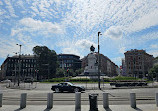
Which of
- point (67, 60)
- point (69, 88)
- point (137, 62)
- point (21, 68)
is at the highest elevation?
point (67, 60)

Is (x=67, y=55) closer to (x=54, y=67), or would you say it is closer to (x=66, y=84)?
(x=54, y=67)

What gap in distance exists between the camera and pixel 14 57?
97.2 metres

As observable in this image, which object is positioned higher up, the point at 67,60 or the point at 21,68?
the point at 67,60

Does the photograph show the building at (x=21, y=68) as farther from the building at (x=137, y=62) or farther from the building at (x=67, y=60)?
the building at (x=137, y=62)

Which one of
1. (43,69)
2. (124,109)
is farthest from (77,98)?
(43,69)

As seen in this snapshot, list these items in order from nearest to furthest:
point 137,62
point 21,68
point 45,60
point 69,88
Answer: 1. point 69,88
2. point 45,60
3. point 137,62
4. point 21,68

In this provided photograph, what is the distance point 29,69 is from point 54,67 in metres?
39.0

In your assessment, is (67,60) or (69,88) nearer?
(69,88)

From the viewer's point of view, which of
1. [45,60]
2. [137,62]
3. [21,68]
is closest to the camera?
[45,60]

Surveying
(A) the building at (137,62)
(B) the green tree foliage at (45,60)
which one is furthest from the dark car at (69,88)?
(A) the building at (137,62)

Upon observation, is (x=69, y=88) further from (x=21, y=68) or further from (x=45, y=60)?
(x=21, y=68)

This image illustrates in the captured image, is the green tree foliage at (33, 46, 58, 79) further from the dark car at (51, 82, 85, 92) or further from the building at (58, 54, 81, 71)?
the building at (58, 54, 81, 71)

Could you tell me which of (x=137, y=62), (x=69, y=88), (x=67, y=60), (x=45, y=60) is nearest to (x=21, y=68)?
(x=67, y=60)

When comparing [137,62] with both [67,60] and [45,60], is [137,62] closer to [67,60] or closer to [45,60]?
[67,60]
